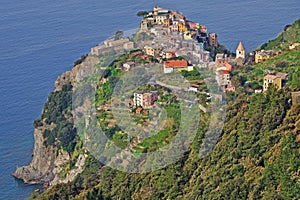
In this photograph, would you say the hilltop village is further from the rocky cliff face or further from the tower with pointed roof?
the rocky cliff face

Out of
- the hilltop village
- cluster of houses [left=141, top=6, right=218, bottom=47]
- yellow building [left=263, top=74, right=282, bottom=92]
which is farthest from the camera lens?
cluster of houses [left=141, top=6, right=218, bottom=47]

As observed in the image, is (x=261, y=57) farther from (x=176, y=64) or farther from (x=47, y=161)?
(x=47, y=161)

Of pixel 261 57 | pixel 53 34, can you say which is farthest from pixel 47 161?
pixel 53 34

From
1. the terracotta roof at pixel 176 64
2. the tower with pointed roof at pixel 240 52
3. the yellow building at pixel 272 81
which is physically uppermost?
the tower with pointed roof at pixel 240 52

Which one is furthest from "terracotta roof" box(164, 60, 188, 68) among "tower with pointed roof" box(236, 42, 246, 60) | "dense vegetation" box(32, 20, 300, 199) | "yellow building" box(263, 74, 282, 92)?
"yellow building" box(263, 74, 282, 92)

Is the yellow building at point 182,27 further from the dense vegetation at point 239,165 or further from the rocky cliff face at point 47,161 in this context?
the dense vegetation at point 239,165

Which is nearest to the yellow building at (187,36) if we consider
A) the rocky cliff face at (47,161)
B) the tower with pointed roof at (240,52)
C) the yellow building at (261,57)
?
the tower with pointed roof at (240,52)

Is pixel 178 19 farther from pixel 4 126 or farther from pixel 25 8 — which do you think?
pixel 25 8
